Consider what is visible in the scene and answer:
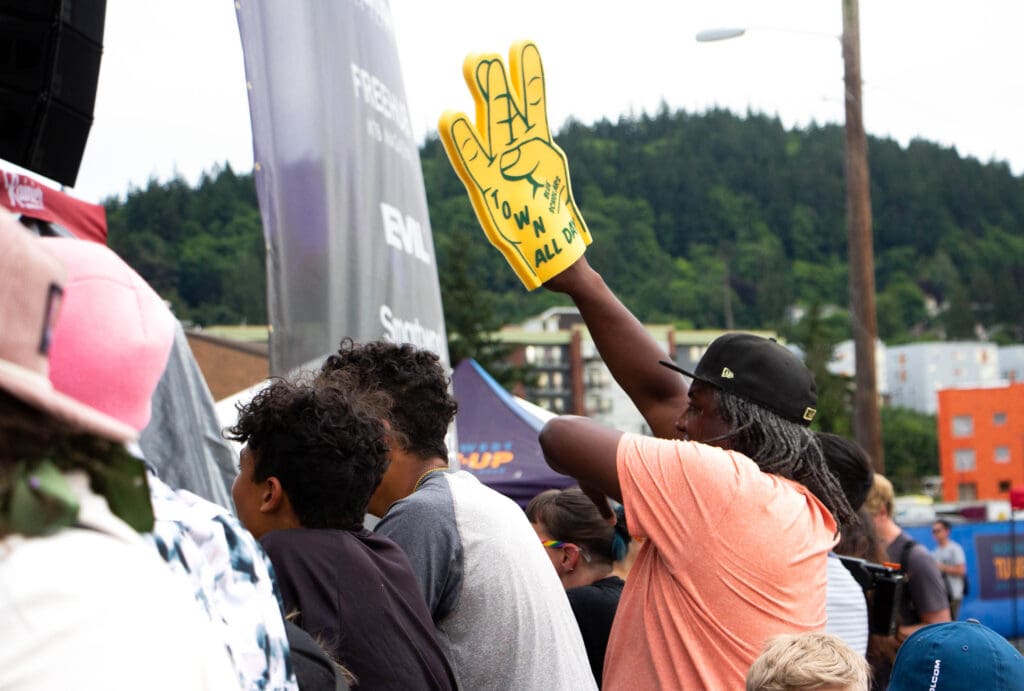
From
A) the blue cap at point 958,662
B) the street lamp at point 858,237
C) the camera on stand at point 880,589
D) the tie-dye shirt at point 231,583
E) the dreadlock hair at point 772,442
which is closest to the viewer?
the tie-dye shirt at point 231,583

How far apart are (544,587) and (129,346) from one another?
1634 mm

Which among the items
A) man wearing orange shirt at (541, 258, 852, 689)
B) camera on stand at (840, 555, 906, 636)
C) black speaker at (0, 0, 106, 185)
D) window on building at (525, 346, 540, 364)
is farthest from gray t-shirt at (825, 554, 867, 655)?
window on building at (525, 346, 540, 364)

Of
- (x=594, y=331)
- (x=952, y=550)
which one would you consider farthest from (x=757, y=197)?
(x=594, y=331)

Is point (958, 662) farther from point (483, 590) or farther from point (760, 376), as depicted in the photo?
point (483, 590)

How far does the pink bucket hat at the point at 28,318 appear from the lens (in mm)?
1061

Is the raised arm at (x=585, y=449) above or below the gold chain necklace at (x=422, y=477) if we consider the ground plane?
above

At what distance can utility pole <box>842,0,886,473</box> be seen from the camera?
1398 centimetres

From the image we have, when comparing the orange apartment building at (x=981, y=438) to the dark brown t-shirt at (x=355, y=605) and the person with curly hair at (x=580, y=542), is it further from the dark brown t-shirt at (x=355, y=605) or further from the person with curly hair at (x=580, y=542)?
the dark brown t-shirt at (x=355, y=605)

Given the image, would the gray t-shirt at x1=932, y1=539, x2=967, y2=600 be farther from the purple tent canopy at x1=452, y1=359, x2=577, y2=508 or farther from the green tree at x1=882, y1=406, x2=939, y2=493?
the green tree at x1=882, y1=406, x2=939, y2=493

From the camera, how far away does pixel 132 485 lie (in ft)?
3.91

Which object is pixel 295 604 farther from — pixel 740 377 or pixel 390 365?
pixel 740 377

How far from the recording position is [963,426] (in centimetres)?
9362

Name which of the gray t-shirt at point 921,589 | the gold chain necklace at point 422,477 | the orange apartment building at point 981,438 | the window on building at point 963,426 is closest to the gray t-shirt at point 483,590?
the gold chain necklace at point 422,477

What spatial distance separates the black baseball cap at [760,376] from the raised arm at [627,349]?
17 centimetres
